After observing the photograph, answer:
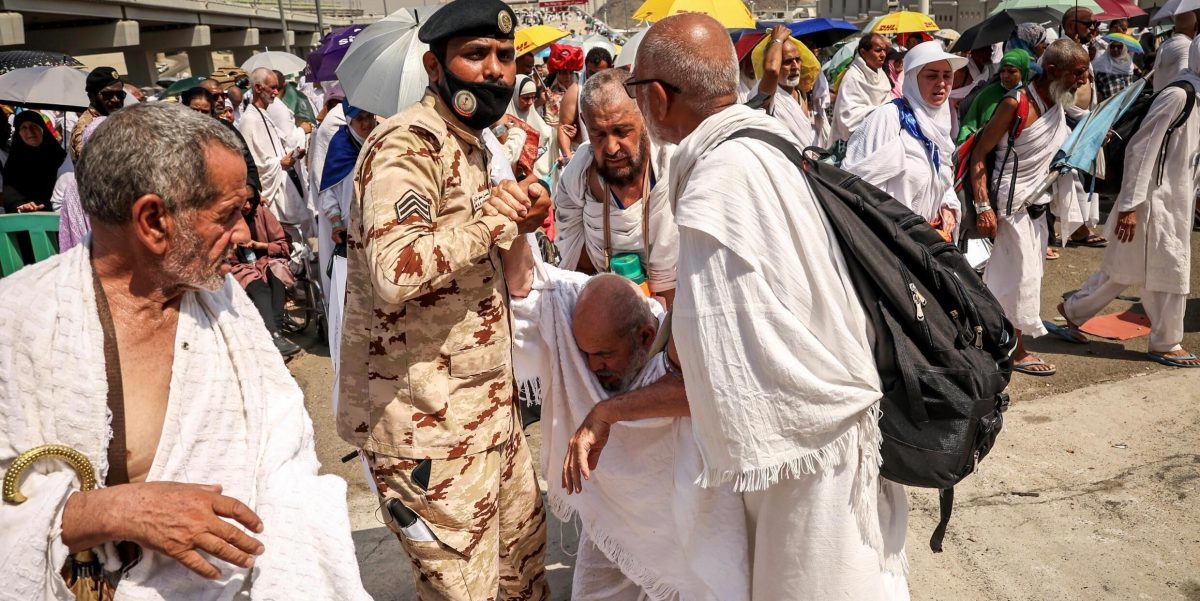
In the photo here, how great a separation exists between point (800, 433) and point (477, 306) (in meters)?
1.02

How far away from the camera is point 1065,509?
160 inches

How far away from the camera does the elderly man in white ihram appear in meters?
1.61

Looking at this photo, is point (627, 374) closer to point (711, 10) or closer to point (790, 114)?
point (790, 114)

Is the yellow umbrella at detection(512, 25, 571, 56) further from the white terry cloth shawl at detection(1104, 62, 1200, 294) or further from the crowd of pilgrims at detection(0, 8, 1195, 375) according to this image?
the white terry cloth shawl at detection(1104, 62, 1200, 294)

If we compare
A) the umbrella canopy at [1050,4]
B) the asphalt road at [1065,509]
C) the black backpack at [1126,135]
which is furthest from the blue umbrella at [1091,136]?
the umbrella canopy at [1050,4]

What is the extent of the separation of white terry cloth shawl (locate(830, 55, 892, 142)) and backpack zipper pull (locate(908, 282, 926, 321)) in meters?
6.45

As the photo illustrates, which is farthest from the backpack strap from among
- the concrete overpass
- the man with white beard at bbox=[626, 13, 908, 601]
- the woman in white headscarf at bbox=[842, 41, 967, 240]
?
the concrete overpass

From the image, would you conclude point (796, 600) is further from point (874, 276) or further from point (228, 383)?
point (228, 383)

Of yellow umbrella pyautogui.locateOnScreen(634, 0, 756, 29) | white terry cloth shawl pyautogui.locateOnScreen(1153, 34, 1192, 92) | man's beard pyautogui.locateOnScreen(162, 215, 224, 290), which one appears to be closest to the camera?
man's beard pyautogui.locateOnScreen(162, 215, 224, 290)

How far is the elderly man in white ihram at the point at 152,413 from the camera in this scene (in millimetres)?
1613

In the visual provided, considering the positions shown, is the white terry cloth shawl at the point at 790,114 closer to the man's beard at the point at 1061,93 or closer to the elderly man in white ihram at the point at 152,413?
the man's beard at the point at 1061,93

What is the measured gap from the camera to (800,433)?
2273mm

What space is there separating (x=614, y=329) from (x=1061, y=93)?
4357 millimetres

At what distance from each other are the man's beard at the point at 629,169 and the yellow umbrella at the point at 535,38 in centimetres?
680
